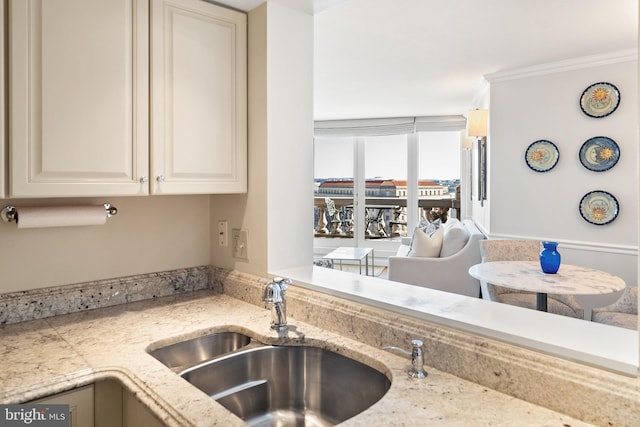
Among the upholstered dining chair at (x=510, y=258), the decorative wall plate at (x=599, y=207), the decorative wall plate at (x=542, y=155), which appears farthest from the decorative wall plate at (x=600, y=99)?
the upholstered dining chair at (x=510, y=258)

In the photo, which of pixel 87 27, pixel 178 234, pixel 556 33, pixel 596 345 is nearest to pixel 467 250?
pixel 556 33

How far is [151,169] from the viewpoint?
1.59 metres

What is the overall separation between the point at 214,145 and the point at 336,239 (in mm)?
6135

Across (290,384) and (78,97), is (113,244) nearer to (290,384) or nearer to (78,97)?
(78,97)

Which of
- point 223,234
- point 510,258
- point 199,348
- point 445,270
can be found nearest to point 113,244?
point 223,234

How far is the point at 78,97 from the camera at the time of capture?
1422 mm

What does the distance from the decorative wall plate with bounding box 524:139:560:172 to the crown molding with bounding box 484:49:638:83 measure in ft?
2.20

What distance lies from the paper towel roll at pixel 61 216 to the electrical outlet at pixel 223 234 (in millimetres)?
519

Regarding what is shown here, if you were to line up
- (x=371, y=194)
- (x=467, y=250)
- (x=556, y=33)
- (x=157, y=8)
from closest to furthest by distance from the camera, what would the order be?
1. (x=157, y=8)
2. (x=556, y=33)
3. (x=467, y=250)
4. (x=371, y=194)

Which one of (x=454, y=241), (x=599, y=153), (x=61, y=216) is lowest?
(x=454, y=241)

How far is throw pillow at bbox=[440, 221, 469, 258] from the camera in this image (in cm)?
421

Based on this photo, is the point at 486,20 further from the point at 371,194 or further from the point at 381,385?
the point at 371,194

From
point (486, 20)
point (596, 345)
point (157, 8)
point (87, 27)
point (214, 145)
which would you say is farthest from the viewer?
point (486, 20)

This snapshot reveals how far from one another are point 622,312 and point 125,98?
3.31 meters
